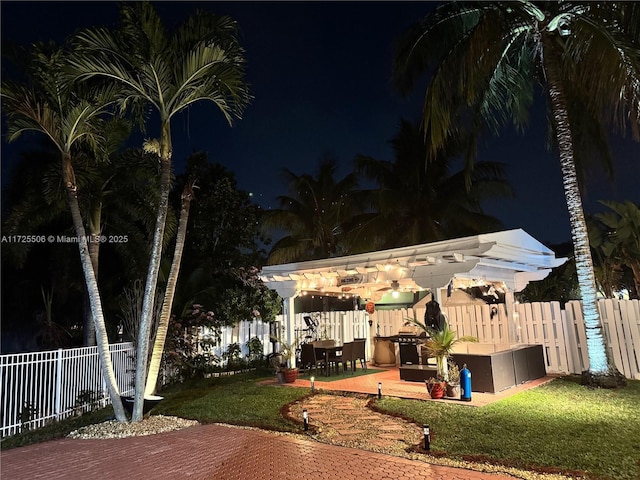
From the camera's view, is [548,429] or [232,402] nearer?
[548,429]

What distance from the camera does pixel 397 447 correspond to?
559 cm

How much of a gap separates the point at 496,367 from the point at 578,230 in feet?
11.9

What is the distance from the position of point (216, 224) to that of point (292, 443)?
12080 millimetres

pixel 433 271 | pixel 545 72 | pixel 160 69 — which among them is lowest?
pixel 433 271

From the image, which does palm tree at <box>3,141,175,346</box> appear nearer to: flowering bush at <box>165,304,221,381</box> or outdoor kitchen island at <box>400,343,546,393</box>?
flowering bush at <box>165,304,221,381</box>

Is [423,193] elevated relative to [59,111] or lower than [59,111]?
elevated

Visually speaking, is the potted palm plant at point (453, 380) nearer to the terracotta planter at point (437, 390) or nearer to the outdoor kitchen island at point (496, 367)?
the terracotta planter at point (437, 390)

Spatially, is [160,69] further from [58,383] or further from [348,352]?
[348,352]

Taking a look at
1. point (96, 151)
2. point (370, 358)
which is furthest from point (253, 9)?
point (370, 358)

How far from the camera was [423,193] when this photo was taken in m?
20.7

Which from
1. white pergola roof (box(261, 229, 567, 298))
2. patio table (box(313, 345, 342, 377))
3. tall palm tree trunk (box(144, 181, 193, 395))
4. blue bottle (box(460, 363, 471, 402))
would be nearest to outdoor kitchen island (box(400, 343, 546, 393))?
blue bottle (box(460, 363, 471, 402))

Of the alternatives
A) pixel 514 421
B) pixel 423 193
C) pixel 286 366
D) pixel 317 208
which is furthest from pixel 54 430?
pixel 423 193

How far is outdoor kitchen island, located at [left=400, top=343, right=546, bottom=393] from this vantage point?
8719 millimetres

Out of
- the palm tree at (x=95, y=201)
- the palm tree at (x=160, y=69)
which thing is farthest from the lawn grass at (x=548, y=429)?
the palm tree at (x=95, y=201)
